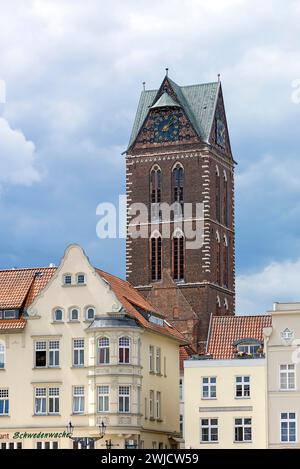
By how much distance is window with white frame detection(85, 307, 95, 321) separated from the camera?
94.1 meters

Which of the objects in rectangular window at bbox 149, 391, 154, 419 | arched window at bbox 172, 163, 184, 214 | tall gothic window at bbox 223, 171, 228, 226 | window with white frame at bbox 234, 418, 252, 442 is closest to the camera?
window with white frame at bbox 234, 418, 252, 442

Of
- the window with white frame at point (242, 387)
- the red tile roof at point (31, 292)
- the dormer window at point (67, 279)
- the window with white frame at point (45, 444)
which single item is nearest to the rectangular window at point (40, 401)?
the window with white frame at point (45, 444)

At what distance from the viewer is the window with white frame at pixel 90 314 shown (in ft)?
309

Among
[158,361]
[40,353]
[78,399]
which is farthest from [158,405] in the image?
[40,353]

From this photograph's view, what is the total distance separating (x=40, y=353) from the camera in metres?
94.6

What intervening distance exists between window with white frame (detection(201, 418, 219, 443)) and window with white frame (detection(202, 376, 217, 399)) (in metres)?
1.48

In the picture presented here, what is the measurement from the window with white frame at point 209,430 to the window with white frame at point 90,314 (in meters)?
9.31

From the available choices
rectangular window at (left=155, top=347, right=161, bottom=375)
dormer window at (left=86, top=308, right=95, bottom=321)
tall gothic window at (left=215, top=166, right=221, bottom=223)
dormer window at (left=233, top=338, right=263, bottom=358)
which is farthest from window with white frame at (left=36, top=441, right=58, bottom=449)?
tall gothic window at (left=215, top=166, right=221, bottom=223)

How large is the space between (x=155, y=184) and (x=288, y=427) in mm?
52739

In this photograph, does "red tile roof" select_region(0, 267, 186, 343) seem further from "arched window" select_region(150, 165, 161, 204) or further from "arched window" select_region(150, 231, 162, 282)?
"arched window" select_region(150, 165, 161, 204)

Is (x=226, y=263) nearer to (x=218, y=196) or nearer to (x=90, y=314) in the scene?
(x=218, y=196)

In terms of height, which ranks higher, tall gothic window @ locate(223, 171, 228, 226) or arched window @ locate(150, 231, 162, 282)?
tall gothic window @ locate(223, 171, 228, 226)
